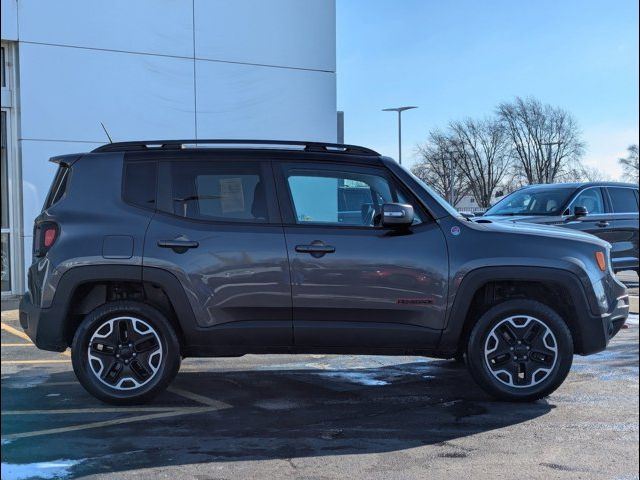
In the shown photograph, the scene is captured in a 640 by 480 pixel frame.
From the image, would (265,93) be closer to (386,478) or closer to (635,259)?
(635,259)

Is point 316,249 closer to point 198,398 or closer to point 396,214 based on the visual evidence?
point 396,214

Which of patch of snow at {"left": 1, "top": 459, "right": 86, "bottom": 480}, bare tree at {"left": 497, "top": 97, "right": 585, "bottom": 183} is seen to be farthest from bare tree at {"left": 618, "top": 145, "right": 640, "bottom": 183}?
patch of snow at {"left": 1, "top": 459, "right": 86, "bottom": 480}

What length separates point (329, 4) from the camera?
1322 cm

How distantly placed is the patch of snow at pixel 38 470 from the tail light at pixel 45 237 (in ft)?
5.53

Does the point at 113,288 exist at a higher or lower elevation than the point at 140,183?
lower

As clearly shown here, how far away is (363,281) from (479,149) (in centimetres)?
405

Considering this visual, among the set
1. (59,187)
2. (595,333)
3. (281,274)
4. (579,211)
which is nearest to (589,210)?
(579,211)

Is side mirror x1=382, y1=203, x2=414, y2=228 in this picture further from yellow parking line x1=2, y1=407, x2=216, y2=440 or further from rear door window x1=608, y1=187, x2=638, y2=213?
rear door window x1=608, y1=187, x2=638, y2=213

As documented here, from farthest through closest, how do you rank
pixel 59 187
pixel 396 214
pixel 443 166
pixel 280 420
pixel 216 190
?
pixel 443 166
pixel 59 187
pixel 216 190
pixel 396 214
pixel 280 420

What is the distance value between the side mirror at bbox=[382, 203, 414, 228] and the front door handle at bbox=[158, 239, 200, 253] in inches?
52.7

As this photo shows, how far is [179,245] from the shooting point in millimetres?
5012

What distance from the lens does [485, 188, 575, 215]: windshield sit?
403 inches

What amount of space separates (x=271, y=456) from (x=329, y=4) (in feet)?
35.4

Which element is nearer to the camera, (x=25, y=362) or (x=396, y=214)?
(x=396, y=214)
